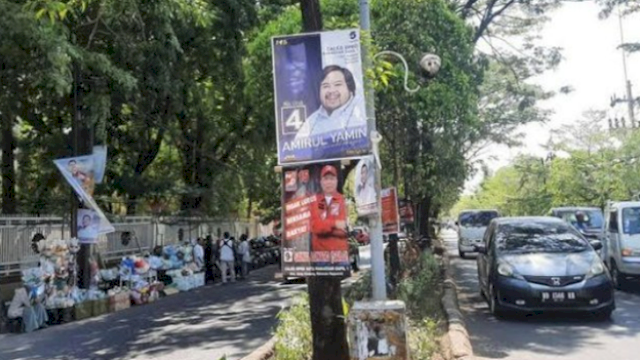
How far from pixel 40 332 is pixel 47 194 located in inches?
362

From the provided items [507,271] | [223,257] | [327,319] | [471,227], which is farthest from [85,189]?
[471,227]

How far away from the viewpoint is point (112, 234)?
807 inches

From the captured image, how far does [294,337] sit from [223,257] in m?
15.8

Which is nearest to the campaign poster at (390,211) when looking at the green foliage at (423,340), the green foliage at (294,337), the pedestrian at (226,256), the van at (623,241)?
the green foliage at (423,340)

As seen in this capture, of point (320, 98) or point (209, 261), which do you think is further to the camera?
point (209, 261)

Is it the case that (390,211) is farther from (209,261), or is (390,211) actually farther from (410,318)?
(209,261)

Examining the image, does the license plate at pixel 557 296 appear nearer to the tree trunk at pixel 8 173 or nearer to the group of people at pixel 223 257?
the group of people at pixel 223 257

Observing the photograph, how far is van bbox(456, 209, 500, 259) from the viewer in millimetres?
29328

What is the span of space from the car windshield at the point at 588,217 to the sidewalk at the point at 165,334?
491 inches

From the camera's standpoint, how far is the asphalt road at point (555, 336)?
8203 mm

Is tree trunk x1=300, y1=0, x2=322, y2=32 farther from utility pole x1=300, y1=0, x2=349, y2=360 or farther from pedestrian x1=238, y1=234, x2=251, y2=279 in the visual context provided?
pedestrian x1=238, y1=234, x2=251, y2=279

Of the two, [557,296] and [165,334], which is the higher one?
[557,296]

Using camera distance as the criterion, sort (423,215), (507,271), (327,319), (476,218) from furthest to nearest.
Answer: (476,218)
(423,215)
(507,271)
(327,319)

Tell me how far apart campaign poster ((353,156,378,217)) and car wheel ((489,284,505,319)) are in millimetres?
5140
